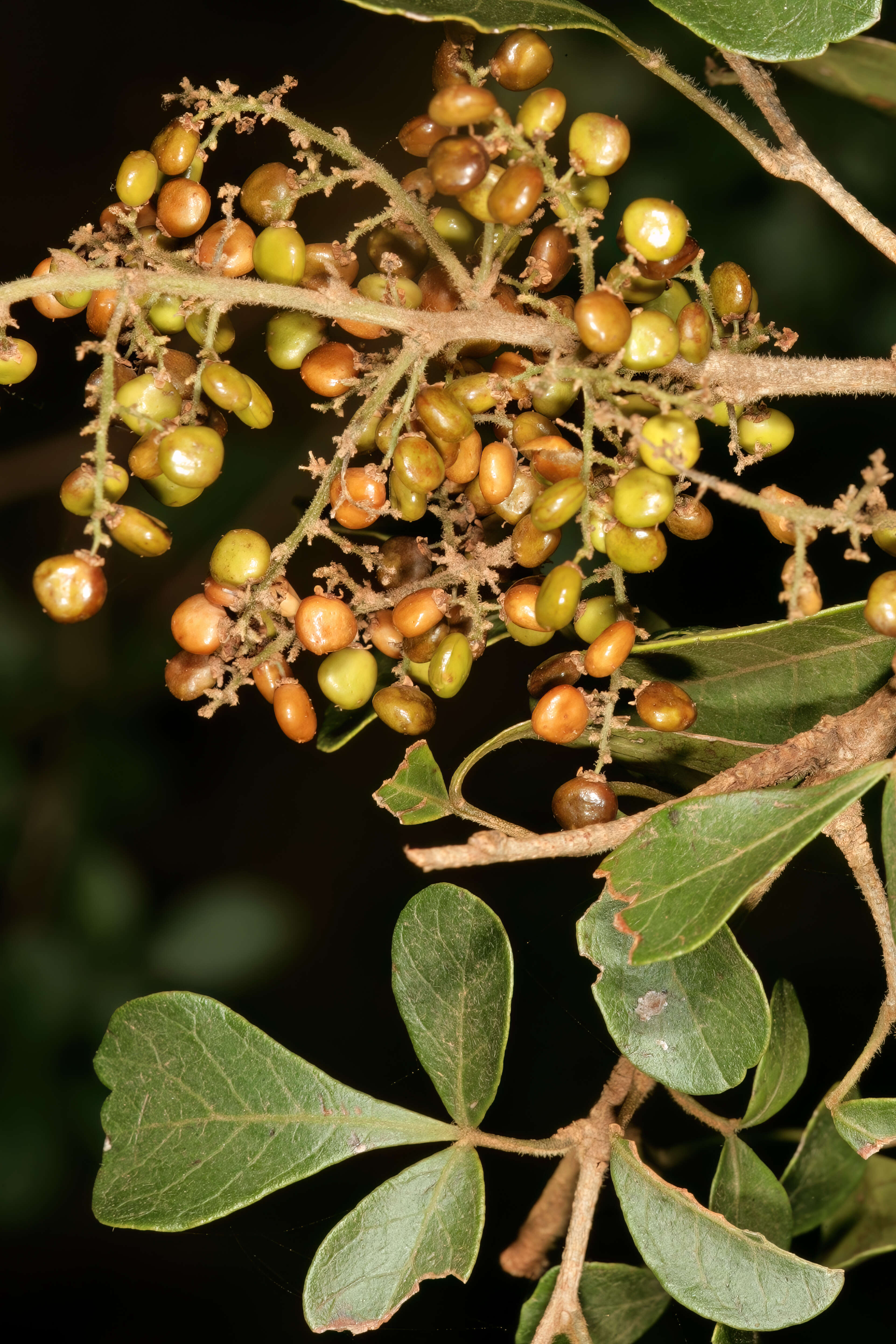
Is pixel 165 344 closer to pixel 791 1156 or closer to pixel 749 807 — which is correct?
pixel 749 807

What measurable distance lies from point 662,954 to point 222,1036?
0.49 m

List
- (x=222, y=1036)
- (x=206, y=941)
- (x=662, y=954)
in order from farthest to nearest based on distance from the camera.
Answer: (x=206, y=941)
(x=222, y=1036)
(x=662, y=954)

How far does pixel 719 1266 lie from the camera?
909 millimetres

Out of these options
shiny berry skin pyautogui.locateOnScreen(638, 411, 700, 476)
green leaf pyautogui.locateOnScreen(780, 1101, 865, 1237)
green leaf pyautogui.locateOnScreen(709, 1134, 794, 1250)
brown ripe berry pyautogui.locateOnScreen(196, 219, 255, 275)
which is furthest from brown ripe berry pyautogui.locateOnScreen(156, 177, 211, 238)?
green leaf pyautogui.locateOnScreen(780, 1101, 865, 1237)

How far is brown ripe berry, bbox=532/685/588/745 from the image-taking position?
0.89 meters

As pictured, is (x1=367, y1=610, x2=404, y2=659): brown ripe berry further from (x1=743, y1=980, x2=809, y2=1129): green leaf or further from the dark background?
(x1=743, y1=980, x2=809, y2=1129): green leaf

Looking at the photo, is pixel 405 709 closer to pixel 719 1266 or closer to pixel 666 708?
pixel 666 708

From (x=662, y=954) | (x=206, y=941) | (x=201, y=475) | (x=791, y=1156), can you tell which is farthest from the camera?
(x=206, y=941)

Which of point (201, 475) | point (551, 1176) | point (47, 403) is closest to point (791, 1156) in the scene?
point (551, 1176)

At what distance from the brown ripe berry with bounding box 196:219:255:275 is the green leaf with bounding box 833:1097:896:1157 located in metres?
0.84

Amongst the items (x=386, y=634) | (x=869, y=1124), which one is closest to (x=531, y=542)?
(x=386, y=634)

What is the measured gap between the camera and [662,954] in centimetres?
72

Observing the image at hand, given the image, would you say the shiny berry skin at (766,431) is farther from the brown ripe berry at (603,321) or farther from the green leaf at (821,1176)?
the green leaf at (821,1176)

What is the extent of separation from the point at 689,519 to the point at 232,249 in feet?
1.44
